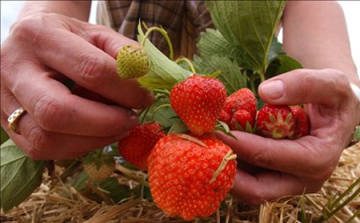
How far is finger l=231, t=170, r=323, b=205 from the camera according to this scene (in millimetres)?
569

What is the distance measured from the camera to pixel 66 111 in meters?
0.49

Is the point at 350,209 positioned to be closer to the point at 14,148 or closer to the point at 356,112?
the point at 356,112

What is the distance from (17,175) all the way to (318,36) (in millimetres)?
690

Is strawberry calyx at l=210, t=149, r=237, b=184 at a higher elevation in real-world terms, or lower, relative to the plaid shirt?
higher

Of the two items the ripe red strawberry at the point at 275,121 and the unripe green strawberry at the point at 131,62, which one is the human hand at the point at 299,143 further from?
the unripe green strawberry at the point at 131,62

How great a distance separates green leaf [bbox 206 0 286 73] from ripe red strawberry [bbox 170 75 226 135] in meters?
0.33

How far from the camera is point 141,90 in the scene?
517 millimetres

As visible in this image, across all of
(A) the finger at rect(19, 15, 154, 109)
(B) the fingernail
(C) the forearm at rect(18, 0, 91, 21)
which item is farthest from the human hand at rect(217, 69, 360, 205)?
(C) the forearm at rect(18, 0, 91, 21)

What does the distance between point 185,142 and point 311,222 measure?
28 centimetres

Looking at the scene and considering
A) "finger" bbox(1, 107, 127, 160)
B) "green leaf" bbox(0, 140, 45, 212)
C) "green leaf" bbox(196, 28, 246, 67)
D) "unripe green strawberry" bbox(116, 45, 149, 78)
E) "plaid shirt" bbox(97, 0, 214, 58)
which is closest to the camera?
"unripe green strawberry" bbox(116, 45, 149, 78)

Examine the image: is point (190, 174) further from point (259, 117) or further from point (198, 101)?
point (259, 117)

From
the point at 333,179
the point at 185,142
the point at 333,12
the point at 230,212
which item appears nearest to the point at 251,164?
the point at 230,212

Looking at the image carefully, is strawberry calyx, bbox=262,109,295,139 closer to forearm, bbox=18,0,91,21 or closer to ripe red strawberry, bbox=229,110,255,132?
ripe red strawberry, bbox=229,110,255,132

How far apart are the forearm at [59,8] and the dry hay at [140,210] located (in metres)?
0.36
